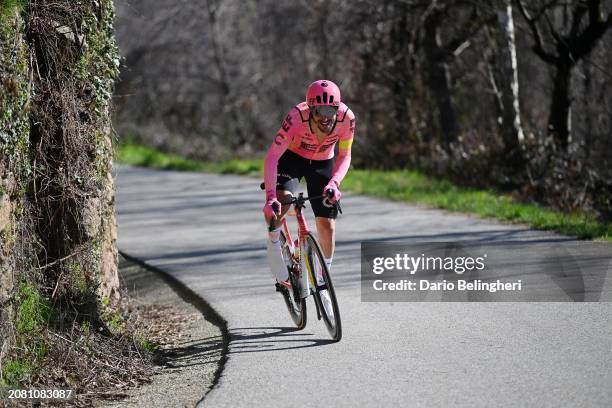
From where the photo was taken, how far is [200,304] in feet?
30.0

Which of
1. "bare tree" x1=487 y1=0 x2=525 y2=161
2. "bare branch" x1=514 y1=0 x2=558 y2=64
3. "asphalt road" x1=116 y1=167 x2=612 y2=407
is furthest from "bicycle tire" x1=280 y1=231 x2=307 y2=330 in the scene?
"bare branch" x1=514 y1=0 x2=558 y2=64

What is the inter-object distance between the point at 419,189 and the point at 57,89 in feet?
34.7

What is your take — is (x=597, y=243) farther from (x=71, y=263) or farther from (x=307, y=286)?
(x=71, y=263)

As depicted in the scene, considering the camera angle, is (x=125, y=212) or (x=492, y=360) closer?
(x=492, y=360)

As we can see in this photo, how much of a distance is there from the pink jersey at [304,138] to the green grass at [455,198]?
179cm

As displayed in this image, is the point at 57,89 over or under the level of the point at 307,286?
over

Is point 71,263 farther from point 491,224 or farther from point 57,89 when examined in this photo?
point 491,224

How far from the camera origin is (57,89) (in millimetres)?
7059

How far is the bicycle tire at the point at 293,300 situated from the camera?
24.4ft

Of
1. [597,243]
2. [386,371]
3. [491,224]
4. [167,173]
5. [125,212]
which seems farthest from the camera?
[167,173]

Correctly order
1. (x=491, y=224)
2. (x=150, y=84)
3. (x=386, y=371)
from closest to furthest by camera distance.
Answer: (x=386, y=371) → (x=491, y=224) → (x=150, y=84)

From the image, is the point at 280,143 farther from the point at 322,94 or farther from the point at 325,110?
the point at 322,94

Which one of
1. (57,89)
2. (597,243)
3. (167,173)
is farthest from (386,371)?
(167,173)

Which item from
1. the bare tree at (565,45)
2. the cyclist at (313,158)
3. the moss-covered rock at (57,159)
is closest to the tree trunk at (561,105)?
the bare tree at (565,45)
